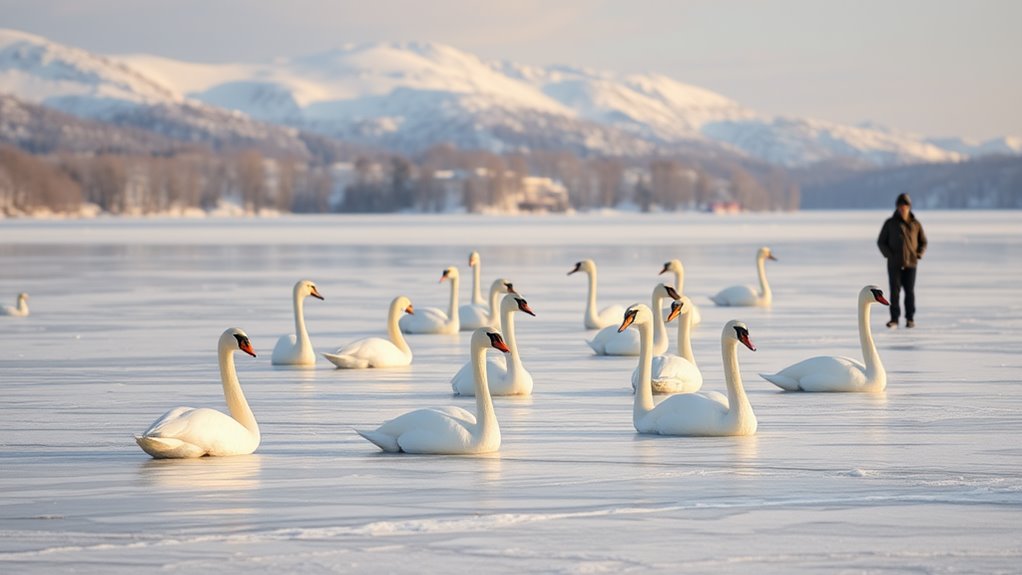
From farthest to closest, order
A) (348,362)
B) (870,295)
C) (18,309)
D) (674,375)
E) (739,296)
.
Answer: (739,296) → (18,309) → (348,362) → (870,295) → (674,375)

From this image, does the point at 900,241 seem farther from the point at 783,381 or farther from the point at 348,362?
the point at 348,362

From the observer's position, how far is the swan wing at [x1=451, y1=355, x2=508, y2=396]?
41.2 ft

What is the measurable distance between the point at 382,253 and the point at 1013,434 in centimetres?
Answer: 3687

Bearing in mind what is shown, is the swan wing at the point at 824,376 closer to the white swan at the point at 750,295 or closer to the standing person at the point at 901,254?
the standing person at the point at 901,254

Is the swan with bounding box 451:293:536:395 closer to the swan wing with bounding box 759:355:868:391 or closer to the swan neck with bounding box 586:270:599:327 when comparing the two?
the swan wing with bounding box 759:355:868:391

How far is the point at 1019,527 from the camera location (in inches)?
298

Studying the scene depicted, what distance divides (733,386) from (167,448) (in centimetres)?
338

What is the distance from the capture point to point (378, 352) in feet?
49.8

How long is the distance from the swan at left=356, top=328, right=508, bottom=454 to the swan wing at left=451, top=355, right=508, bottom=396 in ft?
8.42

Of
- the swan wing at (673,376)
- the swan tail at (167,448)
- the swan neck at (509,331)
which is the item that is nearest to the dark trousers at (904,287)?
the swan wing at (673,376)

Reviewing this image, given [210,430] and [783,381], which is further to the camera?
[783,381]

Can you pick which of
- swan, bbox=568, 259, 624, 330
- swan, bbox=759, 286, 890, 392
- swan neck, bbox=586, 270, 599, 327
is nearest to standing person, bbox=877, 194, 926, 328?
swan, bbox=568, 259, 624, 330

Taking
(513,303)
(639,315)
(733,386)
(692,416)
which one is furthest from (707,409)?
(513,303)

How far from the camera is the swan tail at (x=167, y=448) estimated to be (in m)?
9.30
